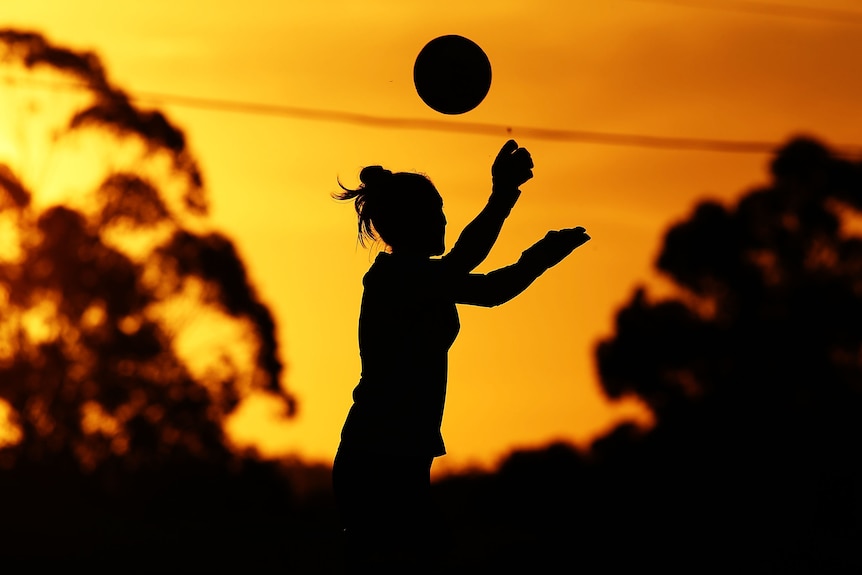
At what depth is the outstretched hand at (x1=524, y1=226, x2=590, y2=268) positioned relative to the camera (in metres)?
7.97

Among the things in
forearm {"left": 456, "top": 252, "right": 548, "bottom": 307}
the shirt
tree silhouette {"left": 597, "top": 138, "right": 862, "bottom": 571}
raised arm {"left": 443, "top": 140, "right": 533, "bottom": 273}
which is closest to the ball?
raised arm {"left": 443, "top": 140, "right": 533, "bottom": 273}

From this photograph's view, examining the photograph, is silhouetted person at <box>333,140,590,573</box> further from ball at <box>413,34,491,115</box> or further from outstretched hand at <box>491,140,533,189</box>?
ball at <box>413,34,491,115</box>

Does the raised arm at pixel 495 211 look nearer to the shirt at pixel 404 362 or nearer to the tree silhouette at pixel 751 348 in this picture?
the shirt at pixel 404 362

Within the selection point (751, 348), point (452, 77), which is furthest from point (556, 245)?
point (751, 348)

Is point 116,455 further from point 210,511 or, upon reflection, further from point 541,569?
point 541,569

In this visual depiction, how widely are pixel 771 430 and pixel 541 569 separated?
86.0 ft

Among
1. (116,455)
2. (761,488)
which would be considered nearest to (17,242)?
(116,455)

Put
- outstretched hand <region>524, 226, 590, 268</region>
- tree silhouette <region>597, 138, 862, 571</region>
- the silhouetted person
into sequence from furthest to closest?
tree silhouette <region>597, 138, 862, 571</region>
outstretched hand <region>524, 226, 590, 268</region>
the silhouetted person

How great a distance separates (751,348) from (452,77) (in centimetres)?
3535

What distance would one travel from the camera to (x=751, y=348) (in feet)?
144

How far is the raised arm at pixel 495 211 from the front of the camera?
7887mm

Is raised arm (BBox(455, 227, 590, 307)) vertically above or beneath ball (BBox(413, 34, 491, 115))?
beneath

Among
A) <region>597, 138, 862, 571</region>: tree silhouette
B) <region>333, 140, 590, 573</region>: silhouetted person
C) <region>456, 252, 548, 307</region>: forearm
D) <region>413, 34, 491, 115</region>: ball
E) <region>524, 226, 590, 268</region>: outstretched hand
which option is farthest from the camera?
<region>597, 138, 862, 571</region>: tree silhouette

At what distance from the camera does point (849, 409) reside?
1679 inches
